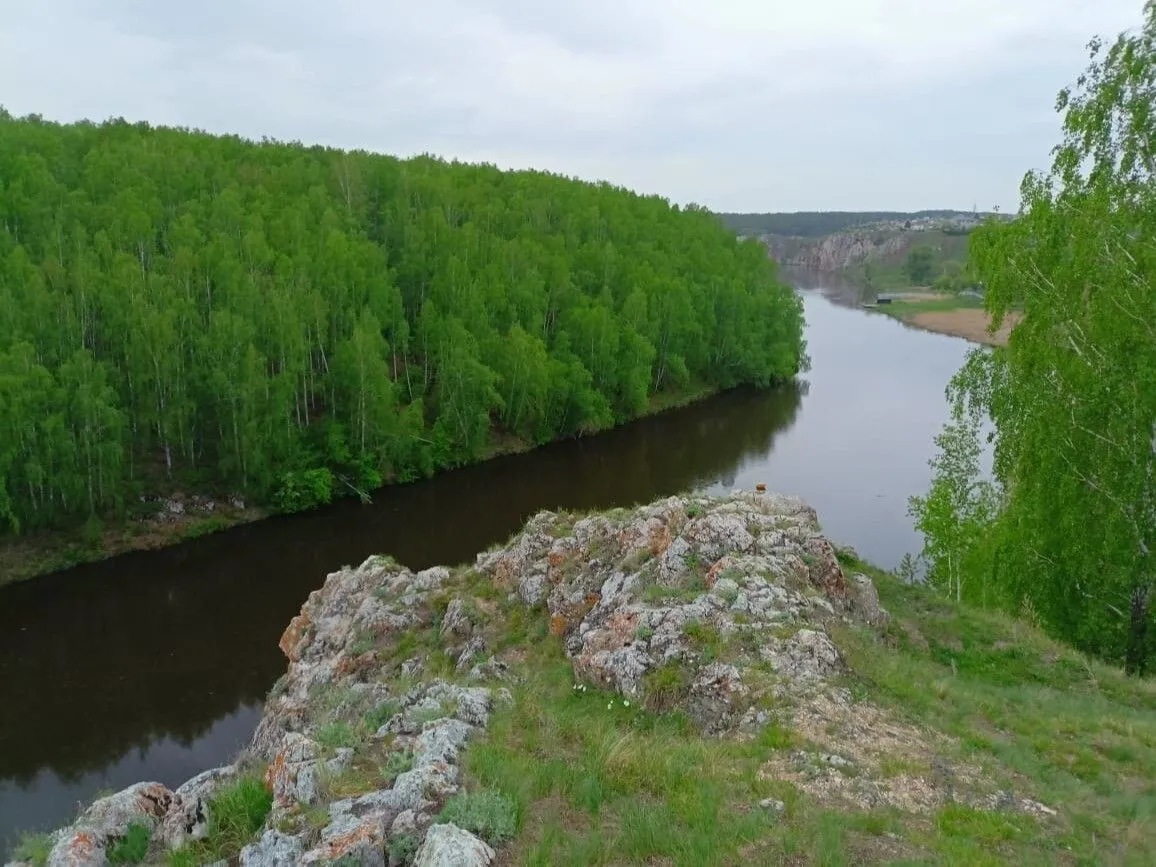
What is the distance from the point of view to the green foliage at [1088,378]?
15219mm

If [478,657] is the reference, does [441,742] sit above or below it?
above

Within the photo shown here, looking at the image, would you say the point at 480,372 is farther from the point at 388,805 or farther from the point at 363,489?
the point at 388,805

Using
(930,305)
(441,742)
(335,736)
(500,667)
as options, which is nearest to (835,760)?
A: (441,742)

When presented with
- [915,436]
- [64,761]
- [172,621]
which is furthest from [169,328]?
[915,436]

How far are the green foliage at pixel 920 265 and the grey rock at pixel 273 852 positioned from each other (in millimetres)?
184232

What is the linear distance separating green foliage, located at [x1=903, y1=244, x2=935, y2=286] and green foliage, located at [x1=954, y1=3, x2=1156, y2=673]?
6653 inches

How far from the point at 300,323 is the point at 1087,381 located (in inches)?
1529

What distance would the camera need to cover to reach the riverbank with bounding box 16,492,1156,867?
8.02m

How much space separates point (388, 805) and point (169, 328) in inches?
1424

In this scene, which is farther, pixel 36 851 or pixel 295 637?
pixel 295 637

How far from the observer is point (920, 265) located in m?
177

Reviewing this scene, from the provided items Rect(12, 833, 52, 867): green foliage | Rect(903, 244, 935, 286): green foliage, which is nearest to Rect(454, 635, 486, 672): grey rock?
Rect(12, 833, 52, 867): green foliage

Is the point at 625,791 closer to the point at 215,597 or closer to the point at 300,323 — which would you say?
the point at 215,597

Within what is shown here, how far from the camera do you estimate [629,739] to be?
32.3 ft
